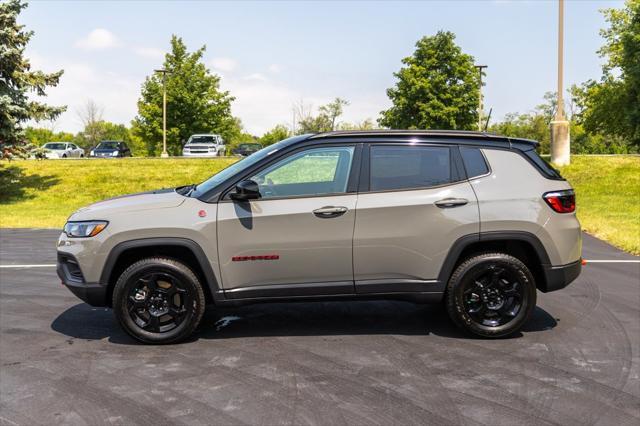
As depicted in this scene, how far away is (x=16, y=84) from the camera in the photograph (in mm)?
21828

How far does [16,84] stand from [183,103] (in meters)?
28.0

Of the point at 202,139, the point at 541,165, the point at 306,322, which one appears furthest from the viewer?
the point at 202,139

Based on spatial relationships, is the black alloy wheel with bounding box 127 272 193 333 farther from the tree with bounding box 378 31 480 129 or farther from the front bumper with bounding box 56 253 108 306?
the tree with bounding box 378 31 480 129

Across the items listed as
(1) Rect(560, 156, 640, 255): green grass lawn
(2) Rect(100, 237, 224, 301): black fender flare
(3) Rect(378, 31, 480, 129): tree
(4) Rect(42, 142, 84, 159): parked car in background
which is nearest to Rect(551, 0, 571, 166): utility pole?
(1) Rect(560, 156, 640, 255): green grass lawn

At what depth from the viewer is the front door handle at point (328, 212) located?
200 inches

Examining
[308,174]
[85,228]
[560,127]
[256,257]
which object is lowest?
[256,257]

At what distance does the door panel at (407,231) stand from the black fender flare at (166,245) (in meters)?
1.23

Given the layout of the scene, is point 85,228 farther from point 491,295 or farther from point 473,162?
point 491,295

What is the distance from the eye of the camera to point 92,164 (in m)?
29.2

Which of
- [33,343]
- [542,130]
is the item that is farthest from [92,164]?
[542,130]

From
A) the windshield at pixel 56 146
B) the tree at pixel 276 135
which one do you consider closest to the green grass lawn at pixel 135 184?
the windshield at pixel 56 146

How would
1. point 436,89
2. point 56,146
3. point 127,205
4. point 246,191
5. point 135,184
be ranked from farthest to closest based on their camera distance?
point 436,89, point 56,146, point 135,184, point 127,205, point 246,191

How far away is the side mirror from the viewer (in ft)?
16.3

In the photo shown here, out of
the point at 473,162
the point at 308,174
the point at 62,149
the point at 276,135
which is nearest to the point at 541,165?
the point at 473,162
